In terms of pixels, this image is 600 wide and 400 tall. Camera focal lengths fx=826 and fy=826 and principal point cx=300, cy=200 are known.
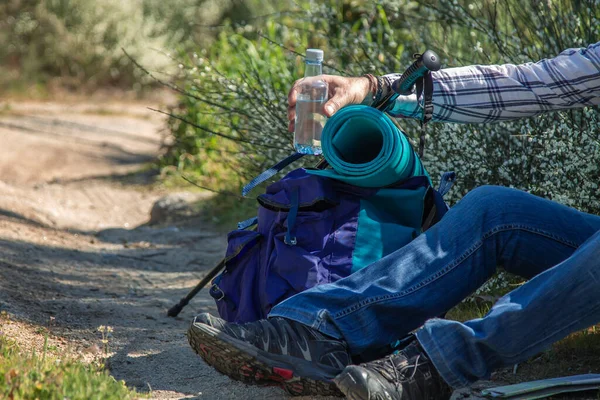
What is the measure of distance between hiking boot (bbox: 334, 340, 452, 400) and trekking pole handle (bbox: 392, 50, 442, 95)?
2.46 feet

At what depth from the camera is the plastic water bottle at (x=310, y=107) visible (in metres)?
2.35

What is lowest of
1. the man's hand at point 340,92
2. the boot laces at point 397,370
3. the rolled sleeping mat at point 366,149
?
the boot laces at point 397,370

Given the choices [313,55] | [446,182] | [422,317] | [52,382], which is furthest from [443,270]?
[52,382]

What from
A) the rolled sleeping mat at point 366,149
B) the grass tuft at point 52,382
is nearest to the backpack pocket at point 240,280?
the rolled sleeping mat at point 366,149

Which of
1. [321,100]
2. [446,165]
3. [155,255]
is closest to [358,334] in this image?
[321,100]

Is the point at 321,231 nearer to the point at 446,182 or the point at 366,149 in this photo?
the point at 366,149

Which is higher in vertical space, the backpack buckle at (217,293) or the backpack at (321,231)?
the backpack at (321,231)

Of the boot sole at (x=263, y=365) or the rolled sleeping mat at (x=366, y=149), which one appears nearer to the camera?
the boot sole at (x=263, y=365)

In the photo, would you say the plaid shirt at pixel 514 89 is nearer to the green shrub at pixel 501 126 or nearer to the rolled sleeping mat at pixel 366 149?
the rolled sleeping mat at pixel 366 149

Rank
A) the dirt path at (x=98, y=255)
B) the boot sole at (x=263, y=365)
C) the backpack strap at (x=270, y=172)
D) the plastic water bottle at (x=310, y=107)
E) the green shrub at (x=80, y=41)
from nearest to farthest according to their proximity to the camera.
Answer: the boot sole at (x=263, y=365), the plastic water bottle at (x=310, y=107), the backpack strap at (x=270, y=172), the dirt path at (x=98, y=255), the green shrub at (x=80, y=41)

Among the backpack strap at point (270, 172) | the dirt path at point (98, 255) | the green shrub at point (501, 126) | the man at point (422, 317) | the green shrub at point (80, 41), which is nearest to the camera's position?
the man at point (422, 317)

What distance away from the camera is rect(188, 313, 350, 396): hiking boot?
2.09 metres

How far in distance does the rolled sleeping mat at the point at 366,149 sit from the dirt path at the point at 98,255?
0.65 meters

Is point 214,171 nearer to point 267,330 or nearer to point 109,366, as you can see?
point 109,366
